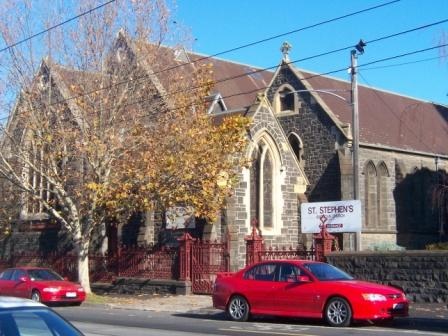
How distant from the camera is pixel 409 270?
770 inches

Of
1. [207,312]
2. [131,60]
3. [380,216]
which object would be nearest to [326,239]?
[207,312]

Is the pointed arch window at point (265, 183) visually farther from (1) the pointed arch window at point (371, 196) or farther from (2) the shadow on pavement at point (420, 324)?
(2) the shadow on pavement at point (420, 324)

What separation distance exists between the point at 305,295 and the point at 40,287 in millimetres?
9209

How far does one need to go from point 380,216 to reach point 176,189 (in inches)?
575

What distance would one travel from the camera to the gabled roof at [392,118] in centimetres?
3525

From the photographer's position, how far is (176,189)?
2370 centimetres

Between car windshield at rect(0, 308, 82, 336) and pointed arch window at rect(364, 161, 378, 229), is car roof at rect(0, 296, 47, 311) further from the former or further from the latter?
pointed arch window at rect(364, 161, 378, 229)

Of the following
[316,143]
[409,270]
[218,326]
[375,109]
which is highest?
[375,109]

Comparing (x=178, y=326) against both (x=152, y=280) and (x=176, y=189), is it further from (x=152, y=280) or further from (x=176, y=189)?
(x=152, y=280)

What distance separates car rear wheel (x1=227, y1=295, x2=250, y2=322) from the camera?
56.2 ft

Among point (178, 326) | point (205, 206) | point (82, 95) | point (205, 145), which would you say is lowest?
point (178, 326)

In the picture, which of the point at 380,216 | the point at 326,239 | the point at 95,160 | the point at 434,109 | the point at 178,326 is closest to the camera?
the point at 178,326

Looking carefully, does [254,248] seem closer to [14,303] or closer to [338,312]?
[338,312]

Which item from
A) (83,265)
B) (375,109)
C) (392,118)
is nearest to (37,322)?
(83,265)
